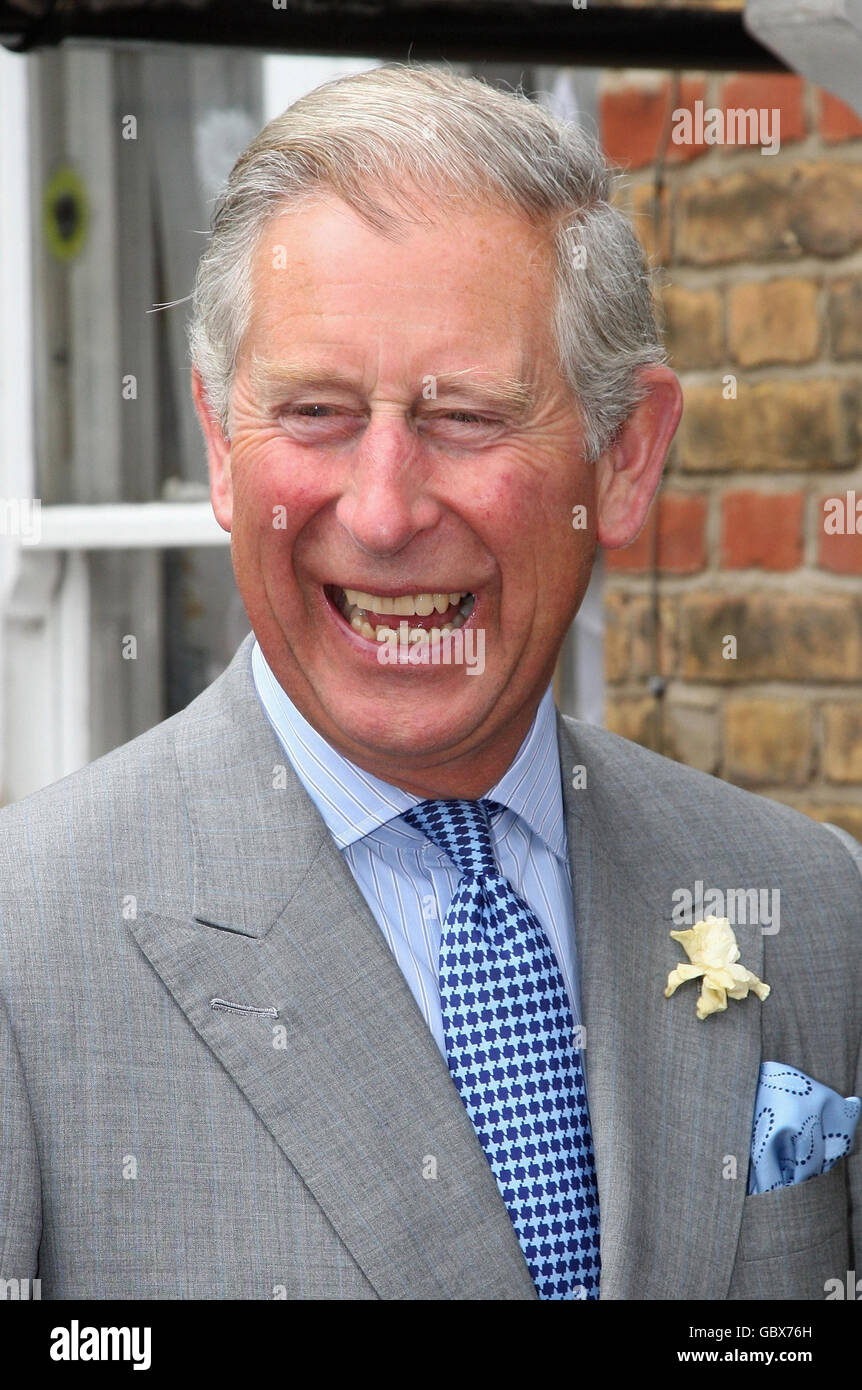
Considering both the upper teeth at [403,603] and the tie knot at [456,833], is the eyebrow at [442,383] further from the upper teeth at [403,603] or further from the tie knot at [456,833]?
the tie knot at [456,833]

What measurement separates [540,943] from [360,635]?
35 centimetres

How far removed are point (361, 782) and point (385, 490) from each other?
0.99 feet

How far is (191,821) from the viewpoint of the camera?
153 cm

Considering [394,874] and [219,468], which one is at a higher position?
[219,468]

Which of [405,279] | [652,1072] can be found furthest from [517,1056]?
[405,279]

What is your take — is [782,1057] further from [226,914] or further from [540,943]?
[226,914]

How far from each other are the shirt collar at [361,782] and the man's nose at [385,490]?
0.78ft

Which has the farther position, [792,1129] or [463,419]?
[792,1129]

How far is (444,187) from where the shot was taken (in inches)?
54.9

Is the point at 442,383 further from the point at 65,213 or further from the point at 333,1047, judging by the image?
the point at 65,213

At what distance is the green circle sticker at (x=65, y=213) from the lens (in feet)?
9.45

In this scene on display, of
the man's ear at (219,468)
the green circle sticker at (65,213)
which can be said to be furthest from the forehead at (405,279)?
the green circle sticker at (65,213)

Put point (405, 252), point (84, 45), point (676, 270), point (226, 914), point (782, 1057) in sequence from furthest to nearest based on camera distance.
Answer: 1. point (676, 270)
2. point (84, 45)
3. point (782, 1057)
4. point (226, 914)
5. point (405, 252)
